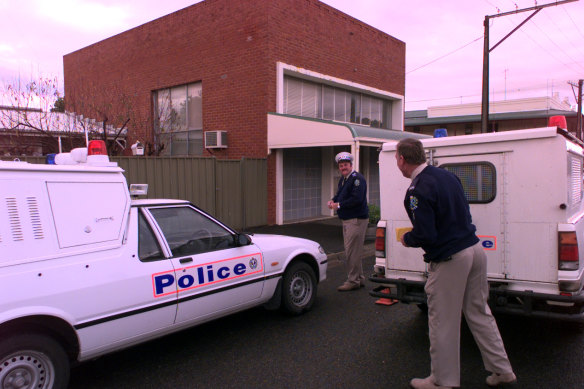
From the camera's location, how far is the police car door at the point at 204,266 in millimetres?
3809

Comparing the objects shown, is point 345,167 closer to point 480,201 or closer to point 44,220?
point 480,201

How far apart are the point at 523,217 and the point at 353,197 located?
8.21 feet

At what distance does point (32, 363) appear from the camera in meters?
2.89

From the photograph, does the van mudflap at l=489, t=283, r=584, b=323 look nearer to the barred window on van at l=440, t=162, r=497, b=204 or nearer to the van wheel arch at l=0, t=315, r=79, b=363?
the barred window on van at l=440, t=162, r=497, b=204

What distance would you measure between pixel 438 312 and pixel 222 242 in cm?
222

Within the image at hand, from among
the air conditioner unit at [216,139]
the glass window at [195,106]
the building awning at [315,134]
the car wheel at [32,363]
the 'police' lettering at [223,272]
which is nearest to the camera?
the car wheel at [32,363]

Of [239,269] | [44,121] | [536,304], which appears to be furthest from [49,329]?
[44,121]

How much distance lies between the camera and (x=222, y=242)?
4.39 meters

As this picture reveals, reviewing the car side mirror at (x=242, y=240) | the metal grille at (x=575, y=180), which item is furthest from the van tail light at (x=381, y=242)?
the metal grille at (x=575, y=180)

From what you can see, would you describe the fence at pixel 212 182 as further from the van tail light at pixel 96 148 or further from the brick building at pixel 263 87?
the van tail light at pixel 96 148

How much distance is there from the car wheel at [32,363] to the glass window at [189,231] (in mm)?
1203

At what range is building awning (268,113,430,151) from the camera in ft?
33.9

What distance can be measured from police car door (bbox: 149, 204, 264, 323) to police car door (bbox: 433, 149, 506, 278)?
223 cm

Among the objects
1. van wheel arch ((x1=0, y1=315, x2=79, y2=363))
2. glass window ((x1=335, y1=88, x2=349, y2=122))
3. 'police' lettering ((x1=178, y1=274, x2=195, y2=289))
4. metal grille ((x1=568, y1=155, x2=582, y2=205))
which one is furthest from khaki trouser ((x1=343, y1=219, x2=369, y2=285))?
glass window ((x1=335, y1=88, x2=349, y2=122))
